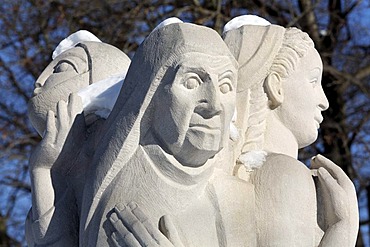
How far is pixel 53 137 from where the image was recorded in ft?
13.3

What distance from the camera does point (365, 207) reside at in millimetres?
Answer: 10641

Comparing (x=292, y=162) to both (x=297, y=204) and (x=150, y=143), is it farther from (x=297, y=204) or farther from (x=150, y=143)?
(x=150, y=143)

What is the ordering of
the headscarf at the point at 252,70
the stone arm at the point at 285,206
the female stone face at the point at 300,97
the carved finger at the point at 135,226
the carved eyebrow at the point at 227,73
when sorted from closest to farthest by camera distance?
the carved finger at the point at 135,226 < the carved eyebrow at the point at 227,73 < the stone arm at the point at 285,206 < the headscarf at the point at 252,70 < the female stone face at the point at 300,97

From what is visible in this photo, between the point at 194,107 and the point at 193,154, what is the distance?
169 millimetres

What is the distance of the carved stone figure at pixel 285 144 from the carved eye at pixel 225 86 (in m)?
0.38

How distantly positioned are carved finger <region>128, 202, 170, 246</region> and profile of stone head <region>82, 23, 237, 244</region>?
0.03m

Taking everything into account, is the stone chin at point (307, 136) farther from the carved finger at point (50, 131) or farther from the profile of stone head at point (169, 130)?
the carved finger at point (50, 131)

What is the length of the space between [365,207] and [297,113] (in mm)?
6515

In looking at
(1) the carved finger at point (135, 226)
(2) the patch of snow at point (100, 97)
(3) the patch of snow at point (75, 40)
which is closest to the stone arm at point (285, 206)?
(1) the carved finger at point (135, 226)

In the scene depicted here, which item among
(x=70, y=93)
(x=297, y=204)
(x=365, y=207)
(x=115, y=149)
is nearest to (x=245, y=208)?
(x=297, y=204)

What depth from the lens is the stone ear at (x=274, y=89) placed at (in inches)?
168

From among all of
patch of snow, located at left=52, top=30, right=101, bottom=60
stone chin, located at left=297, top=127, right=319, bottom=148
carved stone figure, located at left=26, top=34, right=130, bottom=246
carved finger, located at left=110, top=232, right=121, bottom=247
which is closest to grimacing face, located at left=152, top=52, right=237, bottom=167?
carved finger, located at left=110, top=232, right=121, bottom=247

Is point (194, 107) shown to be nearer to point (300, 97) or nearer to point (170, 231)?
point (170, 231)

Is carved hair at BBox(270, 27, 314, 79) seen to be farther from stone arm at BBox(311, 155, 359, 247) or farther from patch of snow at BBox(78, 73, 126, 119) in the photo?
patch of snow at BBox(78, 73, 126, 119)
